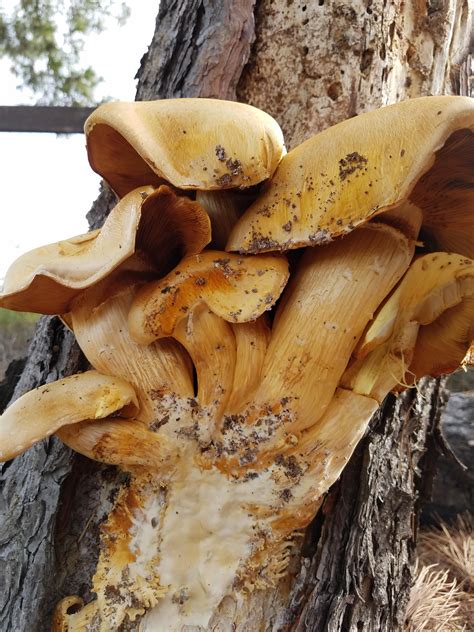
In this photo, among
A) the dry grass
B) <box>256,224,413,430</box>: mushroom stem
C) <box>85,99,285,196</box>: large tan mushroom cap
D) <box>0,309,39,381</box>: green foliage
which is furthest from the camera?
<box>0,309,39,381</box>: green foliage

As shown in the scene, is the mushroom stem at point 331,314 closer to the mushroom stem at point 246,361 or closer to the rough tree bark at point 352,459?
the mushroom stem at point 246,361

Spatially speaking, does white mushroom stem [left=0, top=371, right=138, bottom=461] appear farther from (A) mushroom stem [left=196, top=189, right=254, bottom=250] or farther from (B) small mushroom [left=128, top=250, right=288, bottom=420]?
(A) mushroom stem [left=196, top=189, right=254, bottom=250]

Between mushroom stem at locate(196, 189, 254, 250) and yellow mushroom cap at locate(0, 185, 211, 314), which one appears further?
mushroom stem at locate(196, 189, 254, 250)

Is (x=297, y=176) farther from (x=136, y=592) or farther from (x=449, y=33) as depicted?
(x=449, y=33)

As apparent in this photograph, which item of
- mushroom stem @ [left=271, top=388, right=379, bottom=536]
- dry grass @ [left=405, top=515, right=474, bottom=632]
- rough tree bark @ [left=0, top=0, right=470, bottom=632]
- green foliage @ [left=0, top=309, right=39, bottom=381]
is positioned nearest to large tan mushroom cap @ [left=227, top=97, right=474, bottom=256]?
mushroom stem @ [left=271, top=388, right=379, bottom=536]

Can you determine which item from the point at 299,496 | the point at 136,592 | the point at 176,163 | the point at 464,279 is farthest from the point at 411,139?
the point at 136,592

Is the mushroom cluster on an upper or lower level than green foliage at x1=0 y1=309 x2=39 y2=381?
upper

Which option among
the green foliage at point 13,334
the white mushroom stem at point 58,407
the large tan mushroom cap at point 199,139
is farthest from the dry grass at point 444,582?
the green foliage at point 13,334

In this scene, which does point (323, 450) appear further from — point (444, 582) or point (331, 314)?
point (444, 582)
